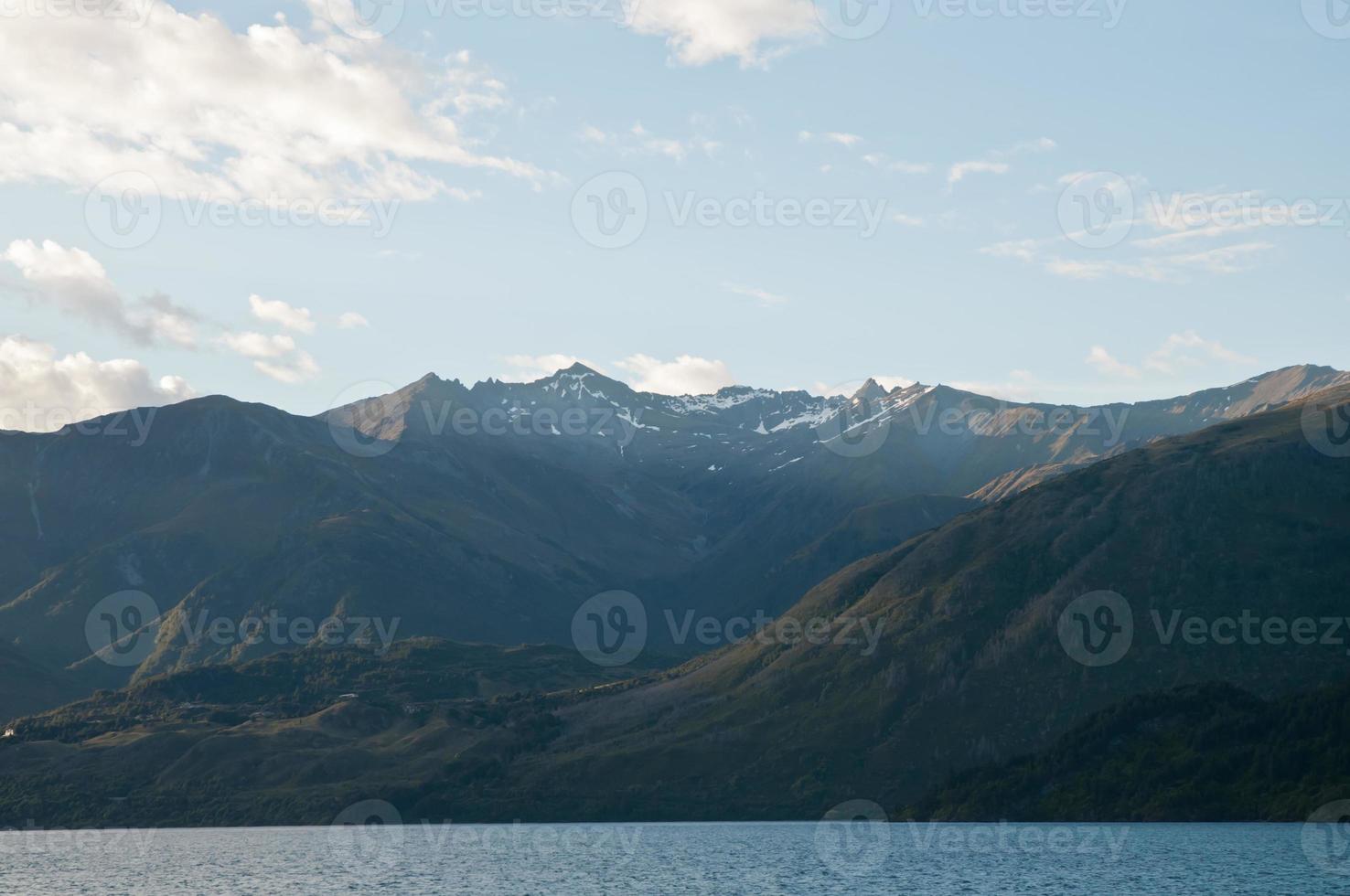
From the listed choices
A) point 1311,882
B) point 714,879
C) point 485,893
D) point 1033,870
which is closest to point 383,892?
point 485,893

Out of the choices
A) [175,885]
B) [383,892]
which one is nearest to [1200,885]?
[383,892]

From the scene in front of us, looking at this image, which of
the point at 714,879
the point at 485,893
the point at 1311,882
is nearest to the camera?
the point at 1311,882

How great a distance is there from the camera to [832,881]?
18975cm

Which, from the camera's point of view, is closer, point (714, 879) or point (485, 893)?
point (485, 893)

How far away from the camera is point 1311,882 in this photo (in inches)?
6476

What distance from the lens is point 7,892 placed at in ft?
611

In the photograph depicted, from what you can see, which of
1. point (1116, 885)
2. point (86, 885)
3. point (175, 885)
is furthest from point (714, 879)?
point (86, 885)

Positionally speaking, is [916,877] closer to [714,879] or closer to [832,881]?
[832,881]

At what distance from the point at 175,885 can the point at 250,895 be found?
19419 mm

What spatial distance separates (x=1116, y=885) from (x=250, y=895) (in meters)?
106

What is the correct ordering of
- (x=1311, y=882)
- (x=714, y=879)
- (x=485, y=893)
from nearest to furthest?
(x=1311, y=882) → (x=485, y=893) → (x=714, y=879)

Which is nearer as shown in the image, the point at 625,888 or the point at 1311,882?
the point at 1311,882

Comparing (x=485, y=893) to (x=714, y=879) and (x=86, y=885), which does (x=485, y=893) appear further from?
(x=86, y=885)

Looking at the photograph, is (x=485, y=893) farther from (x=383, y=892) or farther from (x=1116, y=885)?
(x=1116, y=885)
